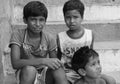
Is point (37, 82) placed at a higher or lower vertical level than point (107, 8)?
lower

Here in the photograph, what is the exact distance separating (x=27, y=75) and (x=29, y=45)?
432mm

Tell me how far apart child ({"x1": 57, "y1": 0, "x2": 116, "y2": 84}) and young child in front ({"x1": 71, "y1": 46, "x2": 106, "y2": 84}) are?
0.78 ft

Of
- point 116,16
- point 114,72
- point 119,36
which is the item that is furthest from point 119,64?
point 116,16

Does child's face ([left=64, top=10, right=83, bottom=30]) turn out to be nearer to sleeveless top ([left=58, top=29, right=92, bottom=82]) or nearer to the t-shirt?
sleeveless top ([left=58, top=29, right=92, bottom=82])

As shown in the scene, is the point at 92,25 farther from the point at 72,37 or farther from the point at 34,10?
the point at 34,10

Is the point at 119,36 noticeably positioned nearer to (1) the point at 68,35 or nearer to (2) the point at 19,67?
(1) the point at 68,35

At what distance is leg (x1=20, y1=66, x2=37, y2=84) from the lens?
2867 millimetres

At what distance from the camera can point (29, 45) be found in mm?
3193

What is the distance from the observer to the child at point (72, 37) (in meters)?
3.28

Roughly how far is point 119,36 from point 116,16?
58 centimetres

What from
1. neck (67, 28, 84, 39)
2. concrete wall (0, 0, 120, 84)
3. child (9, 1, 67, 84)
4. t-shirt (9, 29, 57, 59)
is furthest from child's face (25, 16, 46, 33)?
concrete wall (0, 0, 120, 84)

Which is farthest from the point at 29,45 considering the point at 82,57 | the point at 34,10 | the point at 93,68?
the point at 93,68

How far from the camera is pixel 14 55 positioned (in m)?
3.05

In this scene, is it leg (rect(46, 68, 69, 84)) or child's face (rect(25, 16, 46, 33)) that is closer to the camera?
leg (rect(46, 68, 69, 84))
